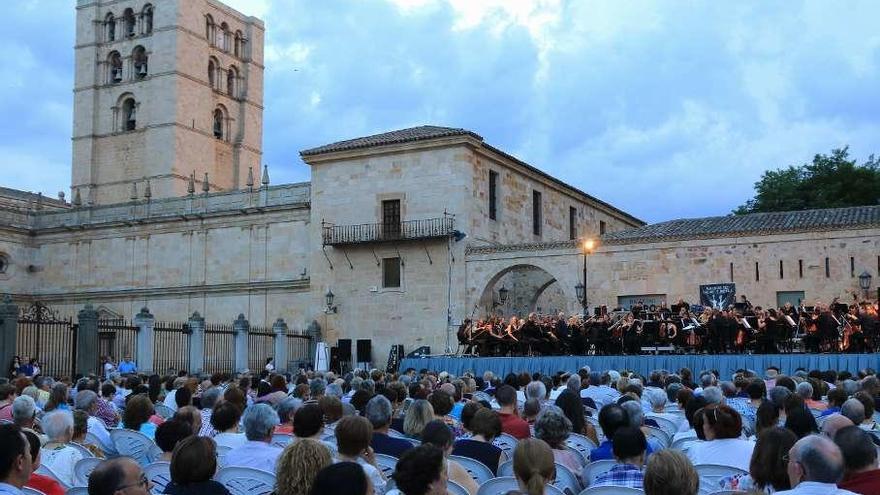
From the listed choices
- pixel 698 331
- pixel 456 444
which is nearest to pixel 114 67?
pixel 698 331

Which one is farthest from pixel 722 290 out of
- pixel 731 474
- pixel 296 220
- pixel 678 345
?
pixel 731 474

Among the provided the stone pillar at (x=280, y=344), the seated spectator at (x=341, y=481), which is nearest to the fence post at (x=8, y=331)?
the stone pillar at (x=280, y=344)

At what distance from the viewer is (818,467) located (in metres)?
4.79

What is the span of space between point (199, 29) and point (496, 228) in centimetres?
2832

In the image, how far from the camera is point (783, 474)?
5.48 m

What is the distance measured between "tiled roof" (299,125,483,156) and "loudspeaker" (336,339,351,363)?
6.98 metres

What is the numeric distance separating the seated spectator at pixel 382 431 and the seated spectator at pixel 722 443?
81.4 inches

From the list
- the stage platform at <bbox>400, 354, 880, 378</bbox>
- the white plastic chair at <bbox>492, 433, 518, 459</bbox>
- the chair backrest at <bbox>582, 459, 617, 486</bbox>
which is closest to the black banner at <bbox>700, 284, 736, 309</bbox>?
the stage platform at <bbox>400, 354, 880, 378</bbox>

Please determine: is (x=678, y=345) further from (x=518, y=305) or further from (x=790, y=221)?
(x=518, y=305)

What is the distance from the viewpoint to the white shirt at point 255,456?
6.97m

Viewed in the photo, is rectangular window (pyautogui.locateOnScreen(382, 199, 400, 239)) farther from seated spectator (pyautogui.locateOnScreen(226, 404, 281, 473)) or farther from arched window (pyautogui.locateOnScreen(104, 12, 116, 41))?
seated spectator (pyautogui.locateOnScreen(226, 404, 281, 473))

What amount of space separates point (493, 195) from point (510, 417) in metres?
30.0

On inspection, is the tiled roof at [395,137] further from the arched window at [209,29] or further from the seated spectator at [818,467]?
the seated spectator at [818,467]

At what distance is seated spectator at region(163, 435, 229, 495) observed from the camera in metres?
5.45
